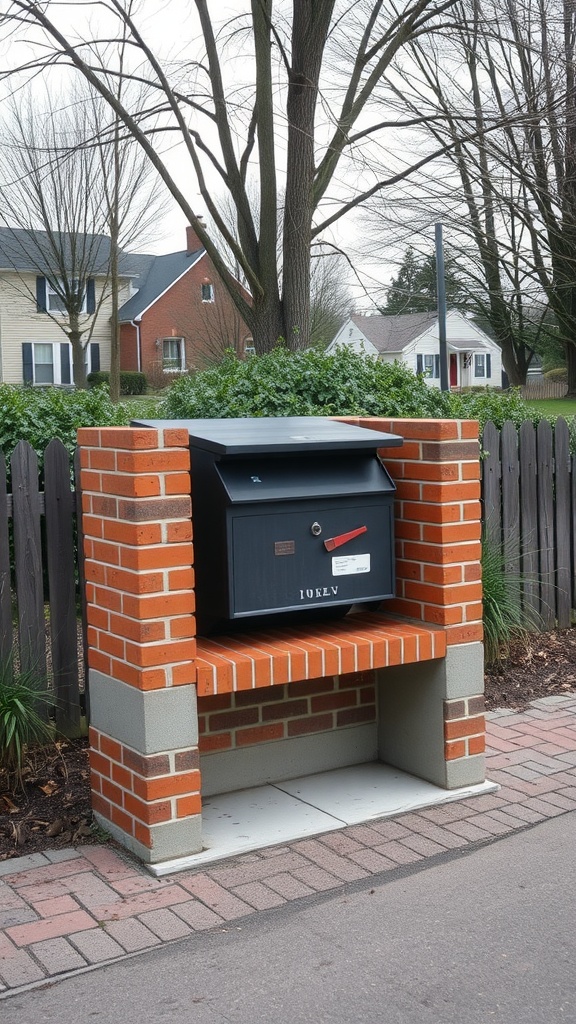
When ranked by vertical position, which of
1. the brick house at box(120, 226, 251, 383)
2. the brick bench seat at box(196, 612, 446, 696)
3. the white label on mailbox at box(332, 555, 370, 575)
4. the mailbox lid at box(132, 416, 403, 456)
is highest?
the brick house at box(120, 226, 251, 383)

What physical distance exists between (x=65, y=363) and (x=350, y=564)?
133 ft

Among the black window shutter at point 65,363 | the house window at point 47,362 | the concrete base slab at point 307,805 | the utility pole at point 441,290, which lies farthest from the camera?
the black window shutter at point 65,363

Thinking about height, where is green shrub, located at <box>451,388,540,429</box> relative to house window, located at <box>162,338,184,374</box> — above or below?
below

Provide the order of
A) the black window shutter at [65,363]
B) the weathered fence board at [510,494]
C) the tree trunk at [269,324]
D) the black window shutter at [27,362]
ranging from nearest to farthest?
1. the weathered fence board at [510,494]
2. the tree trunk at [269,324]
3. the black window shutter at [27,362]
4. the black window shutter at [65,363]

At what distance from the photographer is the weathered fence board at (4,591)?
482 centimetres

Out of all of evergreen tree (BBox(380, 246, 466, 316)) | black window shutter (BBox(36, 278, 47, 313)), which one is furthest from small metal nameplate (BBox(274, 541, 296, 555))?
black window shutter (BBox(36, 278, 47, 313))

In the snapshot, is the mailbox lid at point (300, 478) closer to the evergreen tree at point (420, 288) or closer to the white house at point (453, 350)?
the evergreen tree at point (420, 288)

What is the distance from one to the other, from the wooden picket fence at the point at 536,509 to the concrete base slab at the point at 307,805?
2.68 meters

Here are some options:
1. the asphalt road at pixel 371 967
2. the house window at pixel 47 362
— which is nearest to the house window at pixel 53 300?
the house window at pixel 47 362

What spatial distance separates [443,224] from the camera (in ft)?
33.7

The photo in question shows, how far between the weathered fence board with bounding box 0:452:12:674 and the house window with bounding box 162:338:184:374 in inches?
1585

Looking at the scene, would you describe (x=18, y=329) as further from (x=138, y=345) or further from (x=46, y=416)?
(x=46, y=416)

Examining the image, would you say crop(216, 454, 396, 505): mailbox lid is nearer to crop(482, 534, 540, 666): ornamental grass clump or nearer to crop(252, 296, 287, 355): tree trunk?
crop(482, 534, 540, 666): ornamental grass clump

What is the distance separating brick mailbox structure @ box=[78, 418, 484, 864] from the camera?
3.71 m
